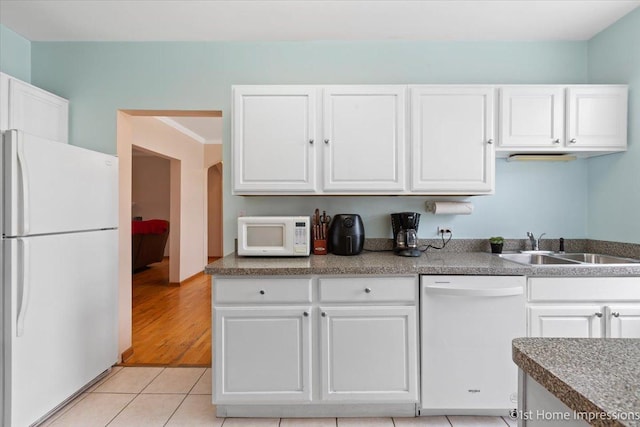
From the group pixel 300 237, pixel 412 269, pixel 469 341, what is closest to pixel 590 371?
pixel 412 269

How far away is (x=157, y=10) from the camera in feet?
7.47

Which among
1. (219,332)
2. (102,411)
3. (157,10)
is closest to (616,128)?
(219,332)

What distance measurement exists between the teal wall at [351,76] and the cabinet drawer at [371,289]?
727 mm

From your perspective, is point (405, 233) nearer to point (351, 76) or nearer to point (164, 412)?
point (351, 76)

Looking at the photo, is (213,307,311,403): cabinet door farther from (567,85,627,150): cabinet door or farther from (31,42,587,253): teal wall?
(567,85,627,150): cabinet door

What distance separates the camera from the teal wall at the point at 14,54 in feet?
8.20

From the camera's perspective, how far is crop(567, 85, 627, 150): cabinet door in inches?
91.5

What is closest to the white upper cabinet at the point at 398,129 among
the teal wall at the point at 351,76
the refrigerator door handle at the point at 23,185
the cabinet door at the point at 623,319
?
the teal wall at the point at 351,76

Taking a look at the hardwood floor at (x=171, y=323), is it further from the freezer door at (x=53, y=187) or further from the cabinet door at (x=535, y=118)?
the cabinet door at (x=535, y=118)

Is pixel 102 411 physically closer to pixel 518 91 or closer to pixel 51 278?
pixel 51 278

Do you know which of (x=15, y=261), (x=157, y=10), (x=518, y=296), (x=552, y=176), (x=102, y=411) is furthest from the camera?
(x=552, y=176)

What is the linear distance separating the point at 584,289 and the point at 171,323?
360 cm

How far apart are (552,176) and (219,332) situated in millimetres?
2624

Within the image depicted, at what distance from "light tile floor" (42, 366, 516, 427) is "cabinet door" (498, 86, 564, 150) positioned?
5.74ft
